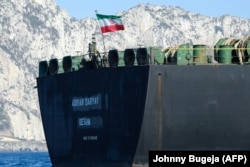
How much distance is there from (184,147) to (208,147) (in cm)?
112

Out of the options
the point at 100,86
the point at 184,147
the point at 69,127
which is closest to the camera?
the point at 184,147

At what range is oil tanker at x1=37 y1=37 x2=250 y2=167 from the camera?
4941 centimetres

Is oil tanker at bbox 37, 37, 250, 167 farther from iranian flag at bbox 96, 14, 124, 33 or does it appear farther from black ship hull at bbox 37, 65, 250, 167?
iranian flag at bbox 96, 14, 124, 33

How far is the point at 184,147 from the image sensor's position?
162ft

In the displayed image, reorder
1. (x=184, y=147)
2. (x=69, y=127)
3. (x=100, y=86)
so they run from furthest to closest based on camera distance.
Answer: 1. (x=69, y=127)
2. (x=100, y=86)
3. (x=184, y=147)

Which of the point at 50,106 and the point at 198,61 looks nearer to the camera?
the point at 198,61

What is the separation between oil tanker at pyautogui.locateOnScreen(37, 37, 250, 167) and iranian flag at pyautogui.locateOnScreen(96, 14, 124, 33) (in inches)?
87.2

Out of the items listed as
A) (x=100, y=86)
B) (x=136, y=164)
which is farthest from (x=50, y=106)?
(x=136, y=164)

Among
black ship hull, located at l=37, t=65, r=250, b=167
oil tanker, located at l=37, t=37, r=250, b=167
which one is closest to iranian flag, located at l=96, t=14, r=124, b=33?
oil tanker, located at l=37, t=37, r=250, b=167

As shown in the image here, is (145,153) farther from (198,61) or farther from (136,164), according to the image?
(198,61)

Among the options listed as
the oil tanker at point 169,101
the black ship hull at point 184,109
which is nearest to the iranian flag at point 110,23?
the oil tanker at point 169,101

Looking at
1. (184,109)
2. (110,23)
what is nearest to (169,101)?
(184,109)

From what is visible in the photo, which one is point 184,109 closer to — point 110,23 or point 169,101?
point 169,101

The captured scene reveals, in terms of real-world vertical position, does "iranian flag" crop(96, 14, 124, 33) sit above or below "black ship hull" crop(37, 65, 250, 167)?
above
